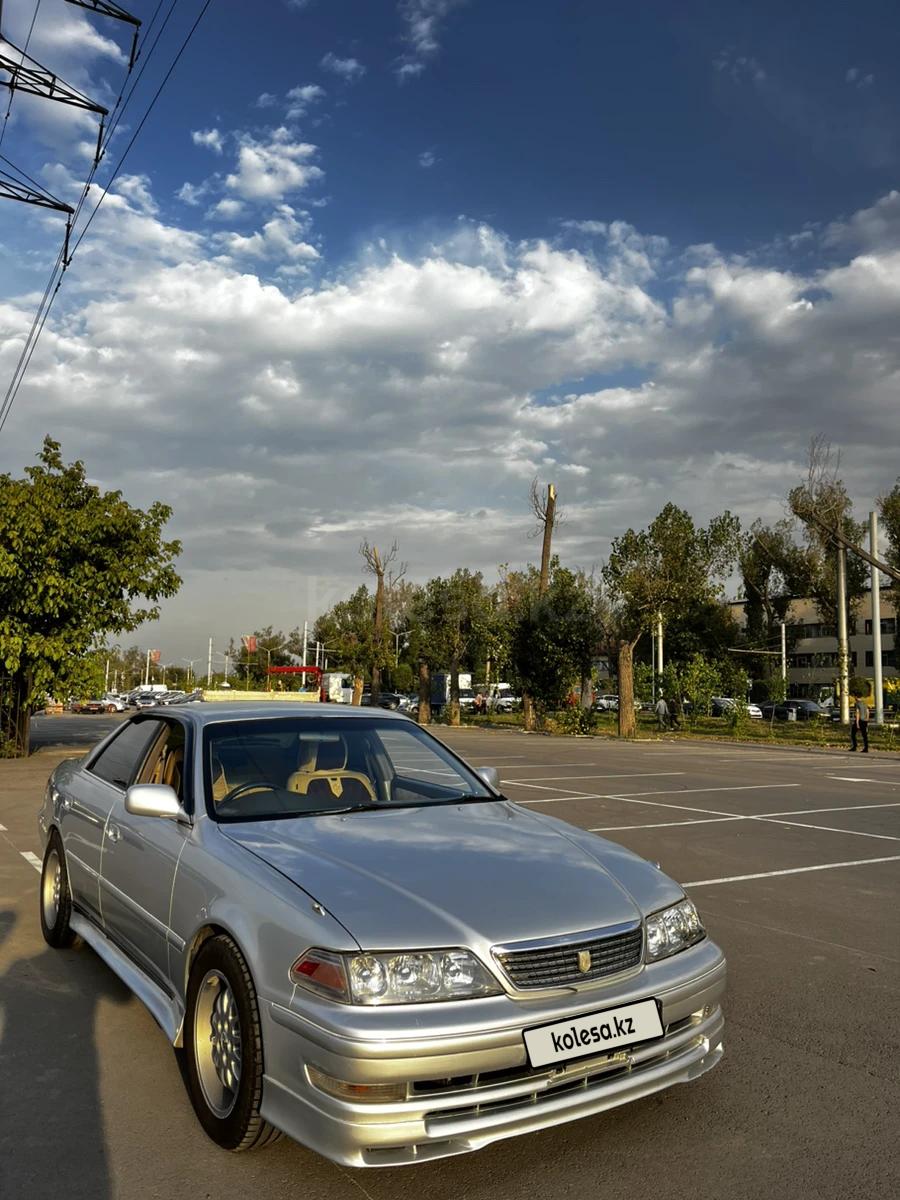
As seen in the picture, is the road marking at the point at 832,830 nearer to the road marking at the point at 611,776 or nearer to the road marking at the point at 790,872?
the road marking at the point at 790,872

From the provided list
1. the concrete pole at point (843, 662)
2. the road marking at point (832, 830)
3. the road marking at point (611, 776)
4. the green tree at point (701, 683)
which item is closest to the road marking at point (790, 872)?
the road marking at point (832, 830)

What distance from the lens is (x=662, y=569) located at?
3753cm

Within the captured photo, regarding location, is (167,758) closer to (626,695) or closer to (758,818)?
(758,818)

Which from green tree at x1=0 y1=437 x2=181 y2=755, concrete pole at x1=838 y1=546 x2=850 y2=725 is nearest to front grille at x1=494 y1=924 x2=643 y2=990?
green tree at x1=0 y1=437 x2=181 y2=755

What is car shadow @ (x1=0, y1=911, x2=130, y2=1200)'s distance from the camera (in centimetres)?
313

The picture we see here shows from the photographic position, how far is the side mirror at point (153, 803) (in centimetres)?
391

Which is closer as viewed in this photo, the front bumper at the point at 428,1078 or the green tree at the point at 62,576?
the front bumper at the point at 428,1078

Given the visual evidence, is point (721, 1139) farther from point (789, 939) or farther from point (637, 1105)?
point (789, 939)

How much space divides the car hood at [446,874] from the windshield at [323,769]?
0.73 feet

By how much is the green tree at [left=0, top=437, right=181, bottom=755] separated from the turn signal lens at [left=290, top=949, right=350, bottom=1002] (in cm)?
1622

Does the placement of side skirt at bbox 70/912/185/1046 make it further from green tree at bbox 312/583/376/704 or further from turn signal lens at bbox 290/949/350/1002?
green tree at bbox 312/583/376/704

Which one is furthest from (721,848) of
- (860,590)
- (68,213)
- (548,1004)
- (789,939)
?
(860,590)

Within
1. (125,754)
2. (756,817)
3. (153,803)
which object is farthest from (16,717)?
(153,803)

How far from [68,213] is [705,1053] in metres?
16.2
